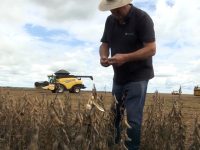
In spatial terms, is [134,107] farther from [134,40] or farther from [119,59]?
[134,40]

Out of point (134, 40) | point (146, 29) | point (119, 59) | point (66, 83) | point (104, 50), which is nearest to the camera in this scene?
point (119, 59)

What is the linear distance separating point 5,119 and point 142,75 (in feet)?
5.10

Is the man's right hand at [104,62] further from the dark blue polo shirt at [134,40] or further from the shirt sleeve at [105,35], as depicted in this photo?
the shirt sleeve at [105,35]

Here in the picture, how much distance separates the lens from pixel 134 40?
458cm

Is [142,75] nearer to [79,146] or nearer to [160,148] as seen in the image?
[160,148]

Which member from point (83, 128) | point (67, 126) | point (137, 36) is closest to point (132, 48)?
point (137, 36)

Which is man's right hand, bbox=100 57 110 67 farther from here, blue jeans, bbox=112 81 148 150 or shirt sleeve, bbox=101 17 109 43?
shirt sleeve, bbox=101 17 109 43

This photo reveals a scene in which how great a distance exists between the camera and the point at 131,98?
453 cm

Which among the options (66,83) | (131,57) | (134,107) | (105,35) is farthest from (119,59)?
(66,83)

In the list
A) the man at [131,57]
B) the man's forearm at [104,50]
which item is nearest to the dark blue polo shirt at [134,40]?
the man at [131,57]

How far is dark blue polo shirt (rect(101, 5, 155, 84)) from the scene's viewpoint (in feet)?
14.8

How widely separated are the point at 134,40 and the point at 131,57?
25 centimetres

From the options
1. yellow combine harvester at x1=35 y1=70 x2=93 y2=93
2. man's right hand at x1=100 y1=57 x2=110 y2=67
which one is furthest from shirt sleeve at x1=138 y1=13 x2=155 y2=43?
yellow combine harvester at x1=35 y1=70 x2=93 y2=93

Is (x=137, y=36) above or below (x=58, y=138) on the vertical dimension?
above
